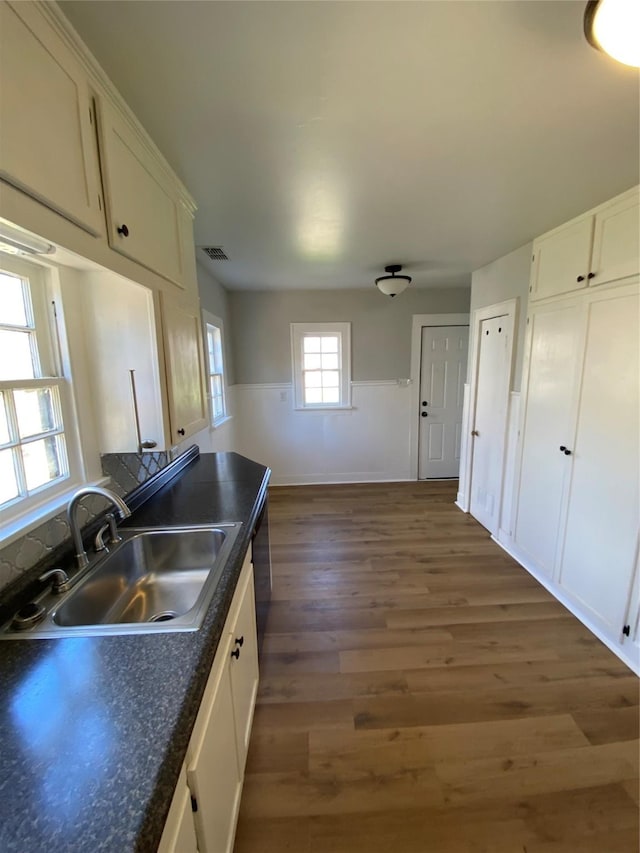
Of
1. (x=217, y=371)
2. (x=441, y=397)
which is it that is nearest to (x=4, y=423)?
(x=217, y=371)

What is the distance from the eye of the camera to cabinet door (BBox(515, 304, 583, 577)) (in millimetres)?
2240

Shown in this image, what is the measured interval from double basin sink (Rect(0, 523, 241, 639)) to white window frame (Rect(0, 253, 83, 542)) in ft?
0.93

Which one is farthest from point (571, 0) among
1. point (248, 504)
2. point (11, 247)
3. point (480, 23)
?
point (248, 504)

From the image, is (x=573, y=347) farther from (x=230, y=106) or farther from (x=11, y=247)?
(x=11, y=247)

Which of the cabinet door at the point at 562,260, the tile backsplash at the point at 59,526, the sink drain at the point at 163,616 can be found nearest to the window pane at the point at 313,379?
the cabinet door at the point at 562,260

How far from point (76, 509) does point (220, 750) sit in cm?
83

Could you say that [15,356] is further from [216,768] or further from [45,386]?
[216,768]

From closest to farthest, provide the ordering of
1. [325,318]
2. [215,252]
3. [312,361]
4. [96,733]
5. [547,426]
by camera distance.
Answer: [96,733] < [547,426] < [215,252] < [325,318] < [312,361]

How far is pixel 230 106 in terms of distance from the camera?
3.87 feet

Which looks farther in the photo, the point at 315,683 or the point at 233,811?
the point at 315,683

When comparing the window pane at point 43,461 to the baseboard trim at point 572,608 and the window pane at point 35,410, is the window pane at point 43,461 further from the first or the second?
the baseboard trim at point 572,608

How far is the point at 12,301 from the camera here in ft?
4.03

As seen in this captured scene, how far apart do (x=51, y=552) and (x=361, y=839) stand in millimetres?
1432

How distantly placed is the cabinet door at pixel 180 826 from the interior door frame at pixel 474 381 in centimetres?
295
